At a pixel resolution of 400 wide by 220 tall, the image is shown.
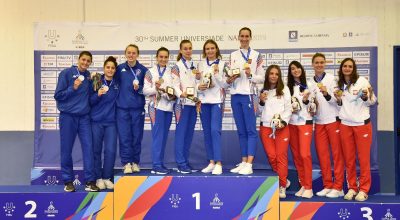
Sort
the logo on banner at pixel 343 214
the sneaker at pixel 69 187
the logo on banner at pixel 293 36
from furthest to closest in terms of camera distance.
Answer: the logo on banner at pixel 293 36
the sneaker at pixel 69 187
the logo on banner at pixel 343 214

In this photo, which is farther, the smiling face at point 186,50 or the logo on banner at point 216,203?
the smiling face at point 186,50

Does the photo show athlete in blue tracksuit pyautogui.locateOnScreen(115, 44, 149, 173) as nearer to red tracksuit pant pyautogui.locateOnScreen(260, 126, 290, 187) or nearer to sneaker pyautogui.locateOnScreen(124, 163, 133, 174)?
sneaker pyautogui.locateOnScreen(124, 163, 133, 174)

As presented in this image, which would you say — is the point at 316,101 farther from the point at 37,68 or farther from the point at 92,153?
the point at 37,68

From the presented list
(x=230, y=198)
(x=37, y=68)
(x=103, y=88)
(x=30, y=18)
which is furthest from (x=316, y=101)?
(x=30, y=18)

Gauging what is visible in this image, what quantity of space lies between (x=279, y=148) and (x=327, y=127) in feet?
2.08

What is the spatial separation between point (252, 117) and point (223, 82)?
0.53m

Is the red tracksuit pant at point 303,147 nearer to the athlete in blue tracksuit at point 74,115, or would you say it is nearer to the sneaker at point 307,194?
the sneaker at point 307,194

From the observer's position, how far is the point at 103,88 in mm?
4605

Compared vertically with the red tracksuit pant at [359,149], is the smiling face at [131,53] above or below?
above

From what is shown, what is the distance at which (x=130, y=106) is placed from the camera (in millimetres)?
4777

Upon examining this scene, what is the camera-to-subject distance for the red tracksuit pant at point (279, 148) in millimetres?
4656

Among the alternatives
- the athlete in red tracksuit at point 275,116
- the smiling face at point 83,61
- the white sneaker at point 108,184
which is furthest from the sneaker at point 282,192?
the smiling face at point 83,61

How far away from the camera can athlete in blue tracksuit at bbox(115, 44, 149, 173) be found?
15.7ft

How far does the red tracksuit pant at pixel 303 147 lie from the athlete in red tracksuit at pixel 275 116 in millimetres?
176
